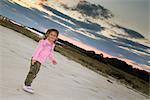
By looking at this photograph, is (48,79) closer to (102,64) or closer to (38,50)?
(38,50)

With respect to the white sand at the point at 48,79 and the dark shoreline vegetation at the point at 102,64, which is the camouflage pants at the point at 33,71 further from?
the dark shoreline vegetation at the point at 102,64

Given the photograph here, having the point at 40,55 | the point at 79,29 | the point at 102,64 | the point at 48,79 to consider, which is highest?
the point at 79,29

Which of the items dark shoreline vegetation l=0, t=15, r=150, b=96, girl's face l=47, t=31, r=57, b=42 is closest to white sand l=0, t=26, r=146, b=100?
dark shoreline vegetation l=0, t=15, r=150, b=96

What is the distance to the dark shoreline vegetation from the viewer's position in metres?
2.79

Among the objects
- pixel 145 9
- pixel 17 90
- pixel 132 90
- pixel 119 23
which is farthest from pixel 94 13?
pixel 17 90

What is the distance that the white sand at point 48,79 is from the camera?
2553mm

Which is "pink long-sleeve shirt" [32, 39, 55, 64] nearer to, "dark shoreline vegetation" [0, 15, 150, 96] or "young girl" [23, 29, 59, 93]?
"young girl" [23, 29, 59, 93]

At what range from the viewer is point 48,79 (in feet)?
8.96

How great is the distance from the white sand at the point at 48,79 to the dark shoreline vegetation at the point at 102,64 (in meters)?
0.04

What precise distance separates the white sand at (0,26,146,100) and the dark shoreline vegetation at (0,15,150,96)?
38mm

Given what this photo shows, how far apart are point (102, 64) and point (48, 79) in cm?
49

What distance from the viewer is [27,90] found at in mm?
2549

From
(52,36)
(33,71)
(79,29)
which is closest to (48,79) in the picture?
(33,71)

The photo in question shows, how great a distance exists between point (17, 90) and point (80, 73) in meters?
0.56
